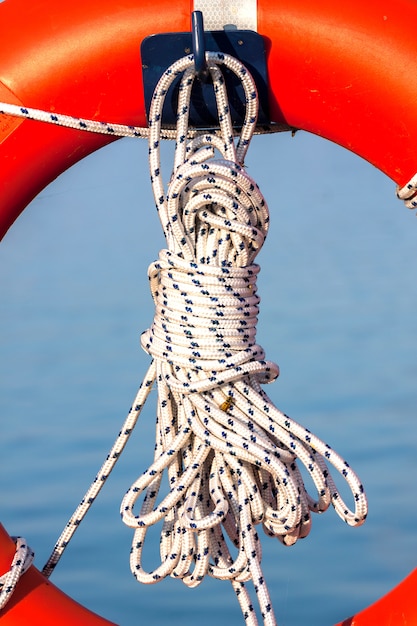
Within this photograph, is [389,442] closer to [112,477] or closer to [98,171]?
[112,477]

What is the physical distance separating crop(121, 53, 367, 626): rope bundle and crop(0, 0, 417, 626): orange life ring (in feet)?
0.24

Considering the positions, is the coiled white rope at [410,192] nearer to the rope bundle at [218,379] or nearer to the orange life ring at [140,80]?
the orange life ring at [140,80]

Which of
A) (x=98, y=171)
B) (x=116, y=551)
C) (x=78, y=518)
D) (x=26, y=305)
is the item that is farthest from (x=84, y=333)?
(x=78, y=518)

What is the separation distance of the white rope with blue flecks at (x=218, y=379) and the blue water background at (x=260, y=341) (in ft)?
→ 3.35

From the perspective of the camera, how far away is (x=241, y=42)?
1761 mm

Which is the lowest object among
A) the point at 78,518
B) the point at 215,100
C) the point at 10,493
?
the point at 78,518

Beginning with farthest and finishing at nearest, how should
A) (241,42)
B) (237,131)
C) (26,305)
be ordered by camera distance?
(26,305)
(237,131)
(241,42)

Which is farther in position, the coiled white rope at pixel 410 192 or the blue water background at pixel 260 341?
the blue water background at pixel 260 341

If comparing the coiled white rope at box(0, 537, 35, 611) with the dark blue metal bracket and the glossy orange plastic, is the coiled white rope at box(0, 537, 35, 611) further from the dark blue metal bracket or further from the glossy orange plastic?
the dark blue metal bracket

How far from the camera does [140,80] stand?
5.90 feet

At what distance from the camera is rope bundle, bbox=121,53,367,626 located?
1.75m

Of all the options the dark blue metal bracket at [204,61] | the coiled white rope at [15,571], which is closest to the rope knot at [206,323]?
the dark blue metal bracket at [204,61]

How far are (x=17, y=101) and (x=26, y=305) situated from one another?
3495 mm

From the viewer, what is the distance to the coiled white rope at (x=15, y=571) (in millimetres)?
1812
